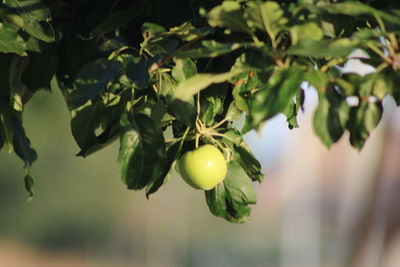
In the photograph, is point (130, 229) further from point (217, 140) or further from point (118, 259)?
point (217, 140)

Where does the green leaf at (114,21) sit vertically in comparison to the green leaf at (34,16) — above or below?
below

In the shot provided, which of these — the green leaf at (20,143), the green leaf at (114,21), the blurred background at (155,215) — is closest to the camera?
the green leaf at (114,21)

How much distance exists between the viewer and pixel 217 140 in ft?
2.96

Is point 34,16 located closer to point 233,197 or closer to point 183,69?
point 183,69

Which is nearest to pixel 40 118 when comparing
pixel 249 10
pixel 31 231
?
pixel 31 231

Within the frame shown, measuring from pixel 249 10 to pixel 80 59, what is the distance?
0.45 meters

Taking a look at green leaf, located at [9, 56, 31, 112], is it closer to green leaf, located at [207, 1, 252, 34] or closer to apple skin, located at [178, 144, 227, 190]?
apple skin, located at [178, 144, 227, 190]

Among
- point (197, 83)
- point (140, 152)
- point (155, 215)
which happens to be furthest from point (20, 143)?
point (155, 215)

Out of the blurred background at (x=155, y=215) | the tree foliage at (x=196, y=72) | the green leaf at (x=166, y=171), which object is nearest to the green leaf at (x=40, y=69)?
the tree foliage at (x=196, y=72)

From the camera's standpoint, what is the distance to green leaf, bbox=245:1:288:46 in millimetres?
629

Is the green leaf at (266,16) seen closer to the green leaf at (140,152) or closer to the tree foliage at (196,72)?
the tree foliage at (196,72)

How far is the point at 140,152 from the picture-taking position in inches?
30.4

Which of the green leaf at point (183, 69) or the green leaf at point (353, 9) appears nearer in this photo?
the green leaf at point (353, 9)

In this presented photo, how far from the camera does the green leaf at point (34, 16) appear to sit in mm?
895
